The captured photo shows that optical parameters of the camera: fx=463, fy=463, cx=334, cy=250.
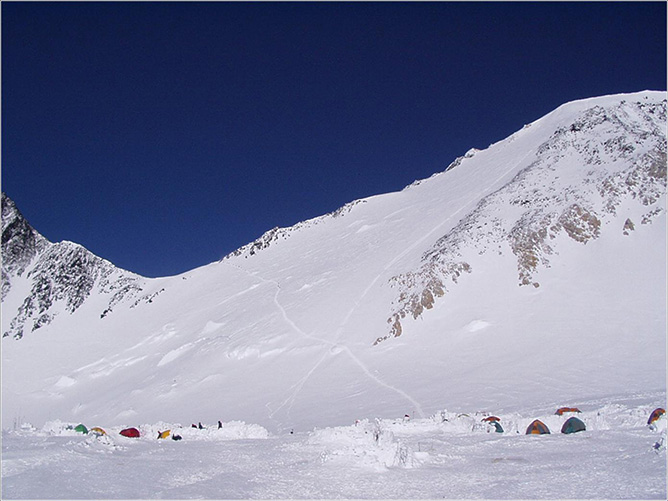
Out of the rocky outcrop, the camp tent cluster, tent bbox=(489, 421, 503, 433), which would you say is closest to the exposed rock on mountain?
the rocky outcrop

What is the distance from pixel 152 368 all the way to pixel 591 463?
34.9 meters

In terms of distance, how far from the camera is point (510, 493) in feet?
21.7

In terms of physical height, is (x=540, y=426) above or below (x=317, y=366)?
below

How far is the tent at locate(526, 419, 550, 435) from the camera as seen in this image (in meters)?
11.1

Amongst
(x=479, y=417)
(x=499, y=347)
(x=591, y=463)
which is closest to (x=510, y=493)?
(x=591, y=463)

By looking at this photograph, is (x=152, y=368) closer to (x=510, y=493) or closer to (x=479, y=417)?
(x=479, y=417)

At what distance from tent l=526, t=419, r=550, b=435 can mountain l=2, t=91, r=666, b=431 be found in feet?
17.4

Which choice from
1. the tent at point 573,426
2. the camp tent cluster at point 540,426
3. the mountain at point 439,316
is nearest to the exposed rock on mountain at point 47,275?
the mountain at point 439,316

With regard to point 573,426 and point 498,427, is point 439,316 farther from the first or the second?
point 573,426

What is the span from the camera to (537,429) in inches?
443

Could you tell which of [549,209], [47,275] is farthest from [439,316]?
[47,275]

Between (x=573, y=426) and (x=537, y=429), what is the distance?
82 cm

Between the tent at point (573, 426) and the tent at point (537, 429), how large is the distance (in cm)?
40

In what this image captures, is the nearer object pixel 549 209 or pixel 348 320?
pixel 348 320
